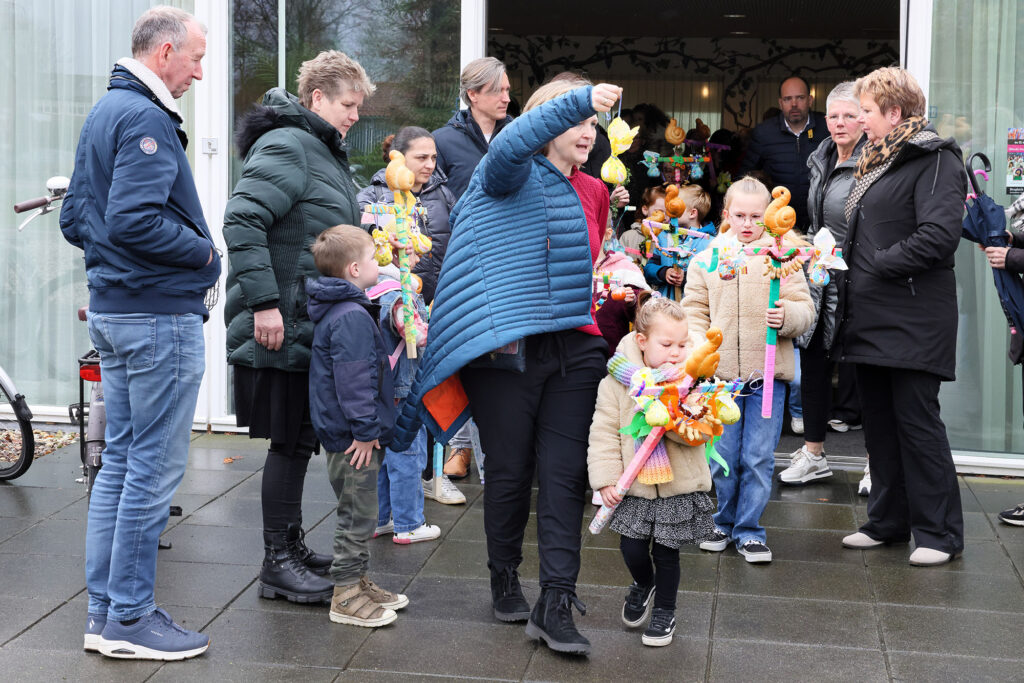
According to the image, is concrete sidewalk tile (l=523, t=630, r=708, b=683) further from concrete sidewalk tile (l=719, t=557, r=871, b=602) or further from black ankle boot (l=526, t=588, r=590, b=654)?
concrete sidewalk tile (l=719, t=557, r=871, b=602)

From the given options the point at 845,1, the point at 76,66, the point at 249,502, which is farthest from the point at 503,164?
the point at 845,1

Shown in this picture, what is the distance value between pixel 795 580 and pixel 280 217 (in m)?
2.51

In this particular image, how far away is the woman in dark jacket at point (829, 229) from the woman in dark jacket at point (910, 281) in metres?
0.38

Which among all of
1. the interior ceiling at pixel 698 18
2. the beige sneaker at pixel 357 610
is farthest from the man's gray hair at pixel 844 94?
the interior ceiling at pixel 698 18

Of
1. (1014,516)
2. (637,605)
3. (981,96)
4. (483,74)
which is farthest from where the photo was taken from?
(981,96)

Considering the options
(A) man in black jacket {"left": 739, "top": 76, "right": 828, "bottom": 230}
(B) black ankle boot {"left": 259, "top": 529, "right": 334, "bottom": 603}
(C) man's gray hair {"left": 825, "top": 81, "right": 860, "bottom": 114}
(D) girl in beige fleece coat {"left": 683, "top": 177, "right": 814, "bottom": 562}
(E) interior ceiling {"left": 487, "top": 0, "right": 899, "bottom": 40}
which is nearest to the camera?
(B) black ankle boot {"left": 259, "top": 529, "right": 334, "bottom": 603}

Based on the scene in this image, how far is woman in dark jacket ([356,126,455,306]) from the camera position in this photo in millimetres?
5535

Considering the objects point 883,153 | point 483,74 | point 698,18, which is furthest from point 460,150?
point 698,18

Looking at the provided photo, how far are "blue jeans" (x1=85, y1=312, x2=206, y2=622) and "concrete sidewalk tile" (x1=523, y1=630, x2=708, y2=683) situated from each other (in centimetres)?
133

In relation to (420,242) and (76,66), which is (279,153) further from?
(76,66)

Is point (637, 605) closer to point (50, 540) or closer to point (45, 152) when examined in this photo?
point (50, 540)

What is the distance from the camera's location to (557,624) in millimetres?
4031

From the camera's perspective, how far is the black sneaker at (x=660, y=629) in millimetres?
4109

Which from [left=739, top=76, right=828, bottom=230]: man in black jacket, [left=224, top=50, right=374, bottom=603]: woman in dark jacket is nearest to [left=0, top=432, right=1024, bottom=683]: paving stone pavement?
[left=224, top=50, right=374, bottom=603]: woman in dark jacket
